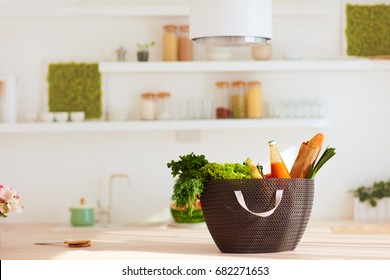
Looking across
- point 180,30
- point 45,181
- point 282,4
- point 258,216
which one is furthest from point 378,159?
point 258,216

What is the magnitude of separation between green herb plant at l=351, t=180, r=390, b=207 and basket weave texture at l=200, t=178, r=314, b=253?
2.50m

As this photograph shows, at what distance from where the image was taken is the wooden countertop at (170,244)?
354 cm

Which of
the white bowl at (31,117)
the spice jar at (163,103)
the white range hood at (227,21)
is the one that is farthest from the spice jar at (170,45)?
the white range hood at (227,21)

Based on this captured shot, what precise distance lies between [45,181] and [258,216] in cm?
303

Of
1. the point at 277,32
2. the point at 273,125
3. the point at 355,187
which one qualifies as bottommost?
the point at 355,187

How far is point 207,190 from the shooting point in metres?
3.63

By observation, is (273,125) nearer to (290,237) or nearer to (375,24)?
(375,24)

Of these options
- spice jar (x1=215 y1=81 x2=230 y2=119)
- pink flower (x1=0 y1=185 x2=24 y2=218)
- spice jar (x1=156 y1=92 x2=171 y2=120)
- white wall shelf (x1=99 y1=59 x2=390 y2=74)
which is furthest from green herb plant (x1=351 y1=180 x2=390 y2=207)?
pink flower (x1=0 y1=185 x2=24 y2=218)

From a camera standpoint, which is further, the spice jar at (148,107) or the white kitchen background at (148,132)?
the white kitchen background at (148,132)

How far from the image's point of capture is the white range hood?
4.12m

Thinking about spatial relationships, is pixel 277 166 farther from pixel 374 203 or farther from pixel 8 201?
pixel 374 203

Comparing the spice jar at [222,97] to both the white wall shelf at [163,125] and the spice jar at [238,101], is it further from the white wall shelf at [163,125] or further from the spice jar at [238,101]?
the white wall shelf at [163,125]

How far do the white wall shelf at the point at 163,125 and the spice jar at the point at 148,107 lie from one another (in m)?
0.09

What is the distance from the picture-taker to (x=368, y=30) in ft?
20.3
